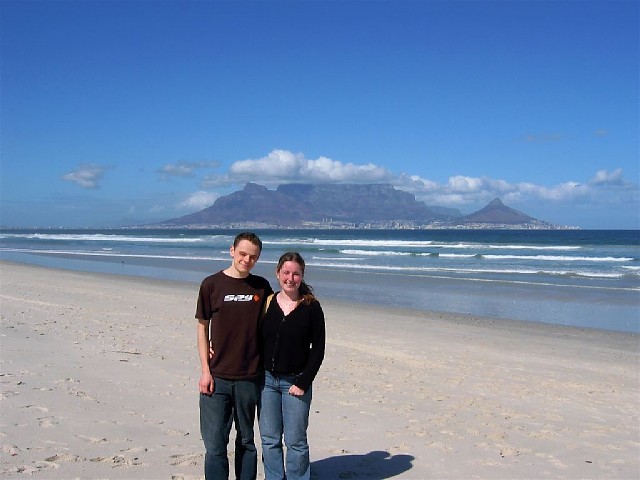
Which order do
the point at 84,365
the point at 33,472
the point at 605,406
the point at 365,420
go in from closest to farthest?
the point at 33,472, the point at 365,420, the point at 605,406, the point at 84,365

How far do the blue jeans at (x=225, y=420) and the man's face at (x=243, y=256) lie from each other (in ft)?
2.24

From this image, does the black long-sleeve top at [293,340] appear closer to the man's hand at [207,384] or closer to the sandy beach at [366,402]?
the man's hand at [207,384]

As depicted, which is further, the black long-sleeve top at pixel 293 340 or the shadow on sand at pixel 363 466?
the shadow on sand at pixel 363 466

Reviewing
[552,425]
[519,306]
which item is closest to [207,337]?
[552,425]

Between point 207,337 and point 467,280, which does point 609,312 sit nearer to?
point 467,280

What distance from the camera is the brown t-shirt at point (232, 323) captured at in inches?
148

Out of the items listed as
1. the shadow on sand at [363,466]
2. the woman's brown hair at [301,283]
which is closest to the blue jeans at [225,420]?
the woman's brown hair at [301,283]

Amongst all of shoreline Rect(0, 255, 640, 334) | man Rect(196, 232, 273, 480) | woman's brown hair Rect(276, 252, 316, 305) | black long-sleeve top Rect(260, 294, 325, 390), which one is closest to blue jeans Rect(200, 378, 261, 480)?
man Rect(196, 232, 273, 480)

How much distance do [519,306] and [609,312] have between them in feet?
7.06

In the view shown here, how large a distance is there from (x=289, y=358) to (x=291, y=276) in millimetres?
493

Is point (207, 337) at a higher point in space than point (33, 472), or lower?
higher

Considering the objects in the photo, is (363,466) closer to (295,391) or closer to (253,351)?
(295,391)

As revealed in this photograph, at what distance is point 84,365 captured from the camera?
741 cm

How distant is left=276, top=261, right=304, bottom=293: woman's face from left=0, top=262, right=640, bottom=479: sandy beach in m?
1.61
